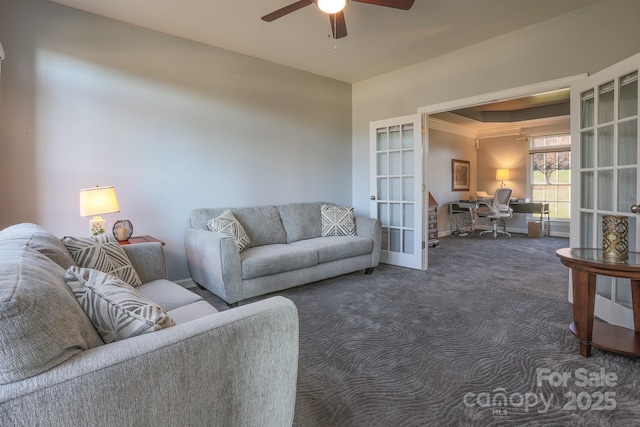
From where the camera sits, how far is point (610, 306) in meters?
2.59

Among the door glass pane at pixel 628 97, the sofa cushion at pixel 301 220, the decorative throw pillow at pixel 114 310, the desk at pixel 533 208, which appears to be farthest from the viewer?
the desk at pixel 533 208

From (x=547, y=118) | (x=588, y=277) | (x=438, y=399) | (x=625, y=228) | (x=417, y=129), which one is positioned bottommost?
(x=438, y=399)

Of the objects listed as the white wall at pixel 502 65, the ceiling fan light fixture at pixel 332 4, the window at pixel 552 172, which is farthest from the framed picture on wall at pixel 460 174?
the ceiling fan light fixture at pixel 332 4

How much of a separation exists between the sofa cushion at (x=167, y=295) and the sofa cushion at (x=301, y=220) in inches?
80.0

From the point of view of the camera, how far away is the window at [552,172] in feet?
24.2

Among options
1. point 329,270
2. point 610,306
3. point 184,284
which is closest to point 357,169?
point 329,270

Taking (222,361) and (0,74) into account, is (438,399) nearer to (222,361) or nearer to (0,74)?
(222,361)

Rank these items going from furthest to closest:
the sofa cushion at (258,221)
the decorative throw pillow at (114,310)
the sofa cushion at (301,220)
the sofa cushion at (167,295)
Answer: the sofa cushion at (301,220), the sofa cushion at (258,221), the sofa cushion at (167,295), the decorative throw pillow at (114,310)

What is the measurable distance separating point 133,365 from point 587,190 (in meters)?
3.52

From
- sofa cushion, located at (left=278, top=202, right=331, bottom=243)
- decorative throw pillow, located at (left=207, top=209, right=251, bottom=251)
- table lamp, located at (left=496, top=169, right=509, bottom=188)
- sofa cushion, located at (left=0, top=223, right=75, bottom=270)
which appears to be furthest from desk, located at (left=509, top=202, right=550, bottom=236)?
sofa cushion, located at (left=0, top=223, right=75, bottom=270)

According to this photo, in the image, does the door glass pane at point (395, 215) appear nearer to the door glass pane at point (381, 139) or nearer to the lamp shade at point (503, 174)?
the door glass pane at point (381, 139)

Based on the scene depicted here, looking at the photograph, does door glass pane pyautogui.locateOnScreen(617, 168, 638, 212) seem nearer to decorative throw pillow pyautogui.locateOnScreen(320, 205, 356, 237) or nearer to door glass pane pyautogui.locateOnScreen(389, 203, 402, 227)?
door glass pane pyautogui.locateOnScreen(389, 203, 402, 227)

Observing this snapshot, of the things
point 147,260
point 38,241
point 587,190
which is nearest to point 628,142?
point 587,190

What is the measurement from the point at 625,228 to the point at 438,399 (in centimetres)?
159
